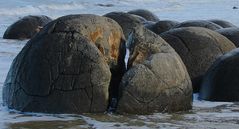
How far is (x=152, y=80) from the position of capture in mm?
6078

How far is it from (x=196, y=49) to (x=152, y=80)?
188 cm

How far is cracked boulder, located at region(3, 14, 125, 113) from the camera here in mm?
5934

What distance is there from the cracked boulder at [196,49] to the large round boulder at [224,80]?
1.80 feet

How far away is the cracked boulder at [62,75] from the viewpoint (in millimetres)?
5934

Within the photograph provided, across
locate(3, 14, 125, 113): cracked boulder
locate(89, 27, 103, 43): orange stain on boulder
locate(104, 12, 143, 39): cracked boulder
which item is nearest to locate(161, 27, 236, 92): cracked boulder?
locate(89, 27, 103, 43): orange stain on boulder

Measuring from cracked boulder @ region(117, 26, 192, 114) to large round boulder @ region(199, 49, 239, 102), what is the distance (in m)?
0.73

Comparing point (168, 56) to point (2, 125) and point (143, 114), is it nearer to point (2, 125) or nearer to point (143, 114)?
point (143, 114)

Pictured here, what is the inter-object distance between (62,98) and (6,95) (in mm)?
721

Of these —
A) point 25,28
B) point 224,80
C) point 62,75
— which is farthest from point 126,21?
point 62,75

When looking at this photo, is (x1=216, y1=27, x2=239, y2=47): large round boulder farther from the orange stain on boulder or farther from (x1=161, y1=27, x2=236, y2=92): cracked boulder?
the orange stain on boulder

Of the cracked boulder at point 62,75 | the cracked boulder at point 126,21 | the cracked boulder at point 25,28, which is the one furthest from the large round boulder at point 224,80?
the cracked boulder at point 25,28

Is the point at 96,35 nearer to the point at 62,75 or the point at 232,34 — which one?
the point at 62,75

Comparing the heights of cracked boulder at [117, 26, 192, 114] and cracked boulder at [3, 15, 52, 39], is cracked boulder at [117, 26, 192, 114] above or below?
above

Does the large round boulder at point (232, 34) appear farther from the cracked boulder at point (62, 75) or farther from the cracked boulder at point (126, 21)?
the cracked boulder at point (126, 21)
